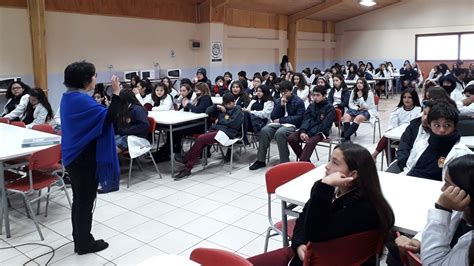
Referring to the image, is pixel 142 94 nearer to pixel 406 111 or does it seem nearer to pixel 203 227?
pixel 203 227

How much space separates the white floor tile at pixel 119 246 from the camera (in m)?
3.08

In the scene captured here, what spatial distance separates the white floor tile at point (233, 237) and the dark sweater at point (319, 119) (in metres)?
2.07

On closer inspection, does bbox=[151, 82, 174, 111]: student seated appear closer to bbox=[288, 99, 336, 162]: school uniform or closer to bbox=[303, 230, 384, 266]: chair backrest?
bbox=[288, 99, 336, 162]: school uniform

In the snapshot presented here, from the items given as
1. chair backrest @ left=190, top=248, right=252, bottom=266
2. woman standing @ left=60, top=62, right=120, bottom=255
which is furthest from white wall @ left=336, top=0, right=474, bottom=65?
chair backrest @ left=190, top=248, right=252, bottom=266

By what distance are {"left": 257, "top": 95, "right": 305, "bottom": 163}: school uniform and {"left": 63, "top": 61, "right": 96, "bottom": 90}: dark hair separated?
2.92 metres

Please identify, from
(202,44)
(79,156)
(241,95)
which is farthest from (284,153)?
(202,44)

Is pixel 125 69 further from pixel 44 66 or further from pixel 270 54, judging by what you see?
pixel 270 54

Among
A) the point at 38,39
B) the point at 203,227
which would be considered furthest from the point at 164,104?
the point at 203,227

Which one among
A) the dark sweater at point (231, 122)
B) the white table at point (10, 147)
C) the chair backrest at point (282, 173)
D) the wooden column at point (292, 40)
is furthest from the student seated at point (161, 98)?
the wooden column at point (292, 40)

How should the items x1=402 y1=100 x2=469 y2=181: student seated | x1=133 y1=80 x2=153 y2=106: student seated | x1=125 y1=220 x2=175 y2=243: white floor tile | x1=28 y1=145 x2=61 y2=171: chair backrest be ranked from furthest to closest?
x1=133 y1=80 x2=153 y2=106: student seated < x1=125 y1=220 x2=175 y2=243: white floor tile < x1=28 y1=145 x2=61 y2=171: chair backrest < x1=402 y1=100 x2=469 y2=181: student seated

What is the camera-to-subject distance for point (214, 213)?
3873 mm

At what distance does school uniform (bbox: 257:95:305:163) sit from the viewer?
17.2 feet

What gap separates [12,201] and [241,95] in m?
3.41

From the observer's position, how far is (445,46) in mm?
14875
